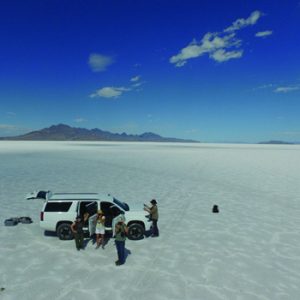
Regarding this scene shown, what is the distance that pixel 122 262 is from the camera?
37.3ft

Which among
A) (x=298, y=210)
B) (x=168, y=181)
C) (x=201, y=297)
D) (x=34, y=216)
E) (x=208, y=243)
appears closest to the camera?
(x=201, y=297)

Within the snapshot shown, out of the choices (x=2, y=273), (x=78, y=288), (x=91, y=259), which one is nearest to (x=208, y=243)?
(x=91, y=259)

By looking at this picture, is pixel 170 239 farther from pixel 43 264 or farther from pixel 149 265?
pixel 43 264

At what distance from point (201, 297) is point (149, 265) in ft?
8.44

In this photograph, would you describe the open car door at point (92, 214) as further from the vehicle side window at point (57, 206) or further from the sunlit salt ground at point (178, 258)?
the vehicle side window at point (57, 206)

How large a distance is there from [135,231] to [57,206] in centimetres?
351

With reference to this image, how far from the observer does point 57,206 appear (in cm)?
1366

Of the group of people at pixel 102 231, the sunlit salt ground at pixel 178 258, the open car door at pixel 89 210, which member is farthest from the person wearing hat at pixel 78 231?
the open car door at pixel 89 210

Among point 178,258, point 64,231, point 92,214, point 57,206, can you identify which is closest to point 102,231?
point 92,214

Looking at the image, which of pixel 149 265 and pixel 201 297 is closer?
pixel 201 297

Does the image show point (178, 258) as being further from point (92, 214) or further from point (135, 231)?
point (92, 214)

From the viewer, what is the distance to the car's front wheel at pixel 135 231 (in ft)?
45.2

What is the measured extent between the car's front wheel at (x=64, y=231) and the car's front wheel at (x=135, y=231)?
2.54m

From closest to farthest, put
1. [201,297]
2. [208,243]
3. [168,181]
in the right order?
[201,297], [208,243], [168,181]
